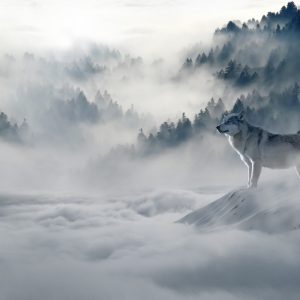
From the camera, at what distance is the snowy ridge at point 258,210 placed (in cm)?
2205

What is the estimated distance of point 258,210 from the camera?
23.7 metres

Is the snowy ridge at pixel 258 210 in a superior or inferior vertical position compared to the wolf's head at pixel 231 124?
inferior

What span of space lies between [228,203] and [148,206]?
403 ft

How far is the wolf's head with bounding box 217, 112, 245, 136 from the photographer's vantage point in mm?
23531

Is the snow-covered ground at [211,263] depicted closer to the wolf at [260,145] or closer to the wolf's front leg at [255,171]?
the wolf's front leg at [255,171]

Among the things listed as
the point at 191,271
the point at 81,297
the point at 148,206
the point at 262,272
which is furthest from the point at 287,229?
the point at 148,206

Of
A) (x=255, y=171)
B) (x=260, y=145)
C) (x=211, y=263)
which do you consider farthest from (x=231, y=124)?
(x=211, y=263)

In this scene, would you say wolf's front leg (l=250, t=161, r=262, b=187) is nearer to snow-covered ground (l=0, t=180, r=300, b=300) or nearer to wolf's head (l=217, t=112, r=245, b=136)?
snow-covered ground (l=0, t=180, r=300, b=300)

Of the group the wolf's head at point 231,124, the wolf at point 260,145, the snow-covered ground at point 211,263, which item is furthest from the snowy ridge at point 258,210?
the wolf's head at point 231,124

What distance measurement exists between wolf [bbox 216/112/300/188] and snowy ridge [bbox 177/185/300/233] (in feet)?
3.05

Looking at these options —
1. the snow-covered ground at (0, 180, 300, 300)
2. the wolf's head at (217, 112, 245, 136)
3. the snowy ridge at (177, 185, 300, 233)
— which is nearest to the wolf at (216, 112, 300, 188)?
the wolf's head at (217, 112, 245, 136)

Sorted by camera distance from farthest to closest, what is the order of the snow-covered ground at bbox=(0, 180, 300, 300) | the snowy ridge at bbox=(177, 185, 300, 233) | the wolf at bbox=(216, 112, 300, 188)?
the wolf at bbox=(216, 112, 300, 188) < the snowy ridge at bbox=(177, 185, 300, 233) < the snow-covered ground at bbox=(0, 180, 300, 300)

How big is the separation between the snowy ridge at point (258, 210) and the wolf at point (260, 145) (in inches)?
36.6

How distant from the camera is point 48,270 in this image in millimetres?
32531
